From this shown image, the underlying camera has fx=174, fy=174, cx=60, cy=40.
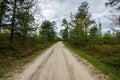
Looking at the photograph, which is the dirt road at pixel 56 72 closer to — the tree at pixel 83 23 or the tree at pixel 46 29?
the tree at pixel 83 23

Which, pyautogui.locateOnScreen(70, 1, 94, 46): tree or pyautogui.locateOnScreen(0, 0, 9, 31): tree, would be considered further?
pyautogui.locateOnScreen(70, 1, 94, 46): tree

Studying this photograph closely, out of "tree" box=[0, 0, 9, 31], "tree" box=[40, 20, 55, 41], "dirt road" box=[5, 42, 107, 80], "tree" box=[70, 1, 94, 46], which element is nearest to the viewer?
"dirt road" box=[5, 42, 107, 80]

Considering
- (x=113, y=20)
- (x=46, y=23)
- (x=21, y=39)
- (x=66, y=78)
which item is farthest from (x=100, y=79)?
(x=46, y=23)

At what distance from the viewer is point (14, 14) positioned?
2405cm

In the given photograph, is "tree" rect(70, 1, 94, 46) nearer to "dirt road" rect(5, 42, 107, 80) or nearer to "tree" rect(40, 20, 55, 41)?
"dirt road" rect(5, 42, 107, 80)

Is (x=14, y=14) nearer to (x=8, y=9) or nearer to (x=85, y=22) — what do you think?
(x=8, y=9)

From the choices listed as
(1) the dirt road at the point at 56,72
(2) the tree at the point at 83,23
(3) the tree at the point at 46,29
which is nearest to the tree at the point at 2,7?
(1) the dirt road at the point at 56,72

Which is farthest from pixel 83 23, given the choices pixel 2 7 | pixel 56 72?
pixel 56 72

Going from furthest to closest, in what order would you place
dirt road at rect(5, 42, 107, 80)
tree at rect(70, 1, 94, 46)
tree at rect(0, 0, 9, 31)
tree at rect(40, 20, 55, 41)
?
tree at rect(40, 20, 55, 41) < tree at rect(70, 1, 94, 46) < tree at rect(0, 0, 9, 31) < dirt road at rect(5, 42, 107, 80)

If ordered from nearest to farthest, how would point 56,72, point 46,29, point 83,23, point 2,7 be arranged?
point 56,72
point 2,7
point 83,23
point 46,29

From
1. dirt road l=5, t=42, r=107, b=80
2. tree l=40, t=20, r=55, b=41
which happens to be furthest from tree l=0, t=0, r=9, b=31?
tree l=40, t=20, r=55, b=41

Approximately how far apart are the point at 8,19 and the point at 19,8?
2651 mm

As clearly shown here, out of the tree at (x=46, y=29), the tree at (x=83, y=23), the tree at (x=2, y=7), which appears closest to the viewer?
the tree at (x=2, y=7)

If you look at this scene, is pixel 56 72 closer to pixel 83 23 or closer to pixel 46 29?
pixel 83 23
